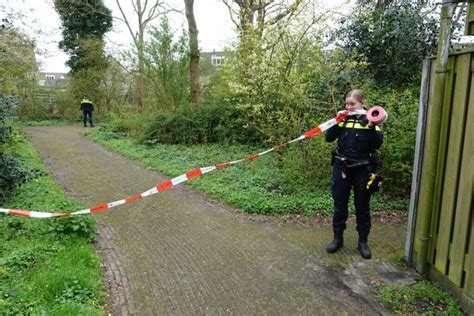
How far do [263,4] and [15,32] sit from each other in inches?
346

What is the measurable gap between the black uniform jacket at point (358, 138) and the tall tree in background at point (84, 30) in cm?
2213

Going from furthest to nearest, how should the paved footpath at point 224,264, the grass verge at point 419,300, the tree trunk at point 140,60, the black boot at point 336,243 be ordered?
the tree trunk at point 140,60 → the black boot at point 336,243 → the paved footpath at point 224,264 → the grass verge at point 419,300

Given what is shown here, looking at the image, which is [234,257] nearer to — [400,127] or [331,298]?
[331,298]

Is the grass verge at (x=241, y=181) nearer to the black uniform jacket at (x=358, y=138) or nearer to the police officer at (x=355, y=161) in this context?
the police officer at (x=355, y=161)

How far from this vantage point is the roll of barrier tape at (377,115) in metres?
3.49

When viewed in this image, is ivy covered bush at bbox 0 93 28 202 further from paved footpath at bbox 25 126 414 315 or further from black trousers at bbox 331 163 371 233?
black trousers at bbox 331 163 371 233

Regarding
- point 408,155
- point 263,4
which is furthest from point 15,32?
point 408,155

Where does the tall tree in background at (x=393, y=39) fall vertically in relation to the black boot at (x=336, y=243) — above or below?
above

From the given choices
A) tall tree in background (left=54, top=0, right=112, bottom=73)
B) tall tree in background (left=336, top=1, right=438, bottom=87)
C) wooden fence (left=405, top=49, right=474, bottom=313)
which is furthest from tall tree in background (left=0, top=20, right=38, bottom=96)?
wooden fence (left=405, top=49, right=474, bottom=313)

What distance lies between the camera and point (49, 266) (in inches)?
142

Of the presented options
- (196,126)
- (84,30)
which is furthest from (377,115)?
(84,30)

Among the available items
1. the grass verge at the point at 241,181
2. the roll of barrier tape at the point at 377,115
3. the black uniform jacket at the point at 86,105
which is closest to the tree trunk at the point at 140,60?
the black uniform jacket at the point at 86,105

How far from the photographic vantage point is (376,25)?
318 inches

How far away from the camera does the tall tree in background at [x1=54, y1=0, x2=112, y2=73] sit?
74.9 ft
